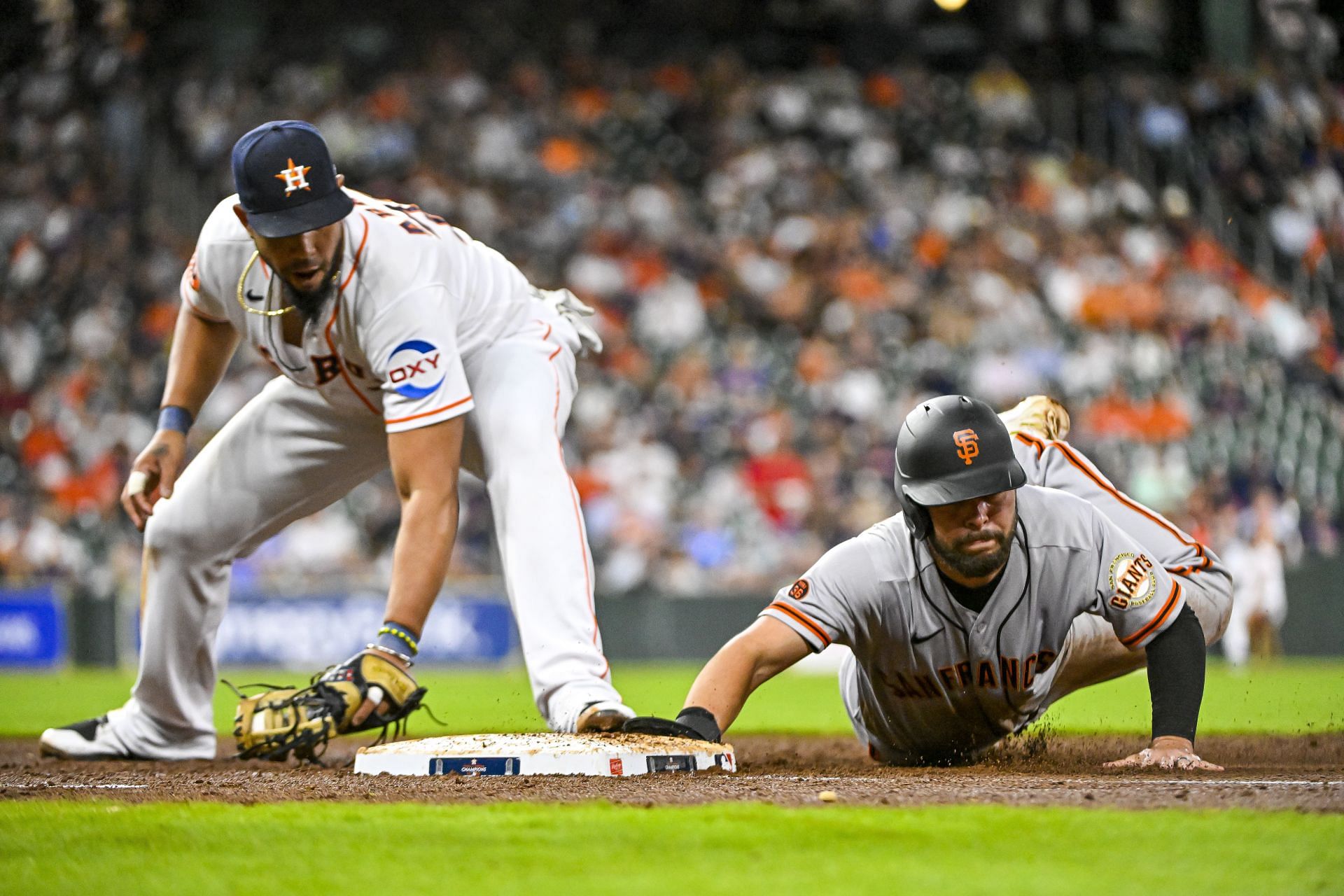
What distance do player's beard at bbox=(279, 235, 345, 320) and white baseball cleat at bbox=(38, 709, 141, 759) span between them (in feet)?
5.21

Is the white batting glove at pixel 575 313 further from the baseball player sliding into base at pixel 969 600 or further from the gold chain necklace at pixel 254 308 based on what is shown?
the baseball player sliding into base at pixel 969 600

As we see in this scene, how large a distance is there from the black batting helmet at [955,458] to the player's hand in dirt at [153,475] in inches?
84.6

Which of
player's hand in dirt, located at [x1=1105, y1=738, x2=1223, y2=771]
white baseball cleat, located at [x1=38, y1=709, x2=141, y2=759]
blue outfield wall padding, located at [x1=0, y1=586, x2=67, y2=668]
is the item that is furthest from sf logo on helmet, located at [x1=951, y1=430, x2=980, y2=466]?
blue outfield wall padding, located at [x1=0, y1=586, x2=67, y2=668]

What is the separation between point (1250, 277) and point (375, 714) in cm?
1303

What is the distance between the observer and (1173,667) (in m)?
4.10

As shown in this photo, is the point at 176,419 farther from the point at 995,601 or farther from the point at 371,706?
the point at 995,601

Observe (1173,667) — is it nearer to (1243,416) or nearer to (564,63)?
(1243,416)

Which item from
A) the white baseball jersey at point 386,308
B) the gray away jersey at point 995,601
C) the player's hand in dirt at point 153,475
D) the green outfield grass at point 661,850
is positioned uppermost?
the white baseball jersey at point 386,308

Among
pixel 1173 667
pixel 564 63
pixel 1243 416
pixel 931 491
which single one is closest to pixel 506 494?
pixel 931 491

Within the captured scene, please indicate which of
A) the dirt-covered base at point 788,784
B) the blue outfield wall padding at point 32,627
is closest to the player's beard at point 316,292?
the dirt-covered base at point 788,784

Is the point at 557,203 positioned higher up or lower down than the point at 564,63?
lower down

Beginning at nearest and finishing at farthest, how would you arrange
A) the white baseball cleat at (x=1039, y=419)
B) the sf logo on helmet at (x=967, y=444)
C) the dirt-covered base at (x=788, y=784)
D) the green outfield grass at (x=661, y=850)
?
the green outfield grass at (x=661, y=850) < the dirt-covered base at (x=788, y=784) < the sf logo on helmet at (x=967, y=444) < the white baseball cleat at (x=1039, y=419)

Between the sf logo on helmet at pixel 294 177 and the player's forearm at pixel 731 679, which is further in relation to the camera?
the player's forearm at pixel 731 679

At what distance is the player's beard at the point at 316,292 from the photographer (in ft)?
13.5
